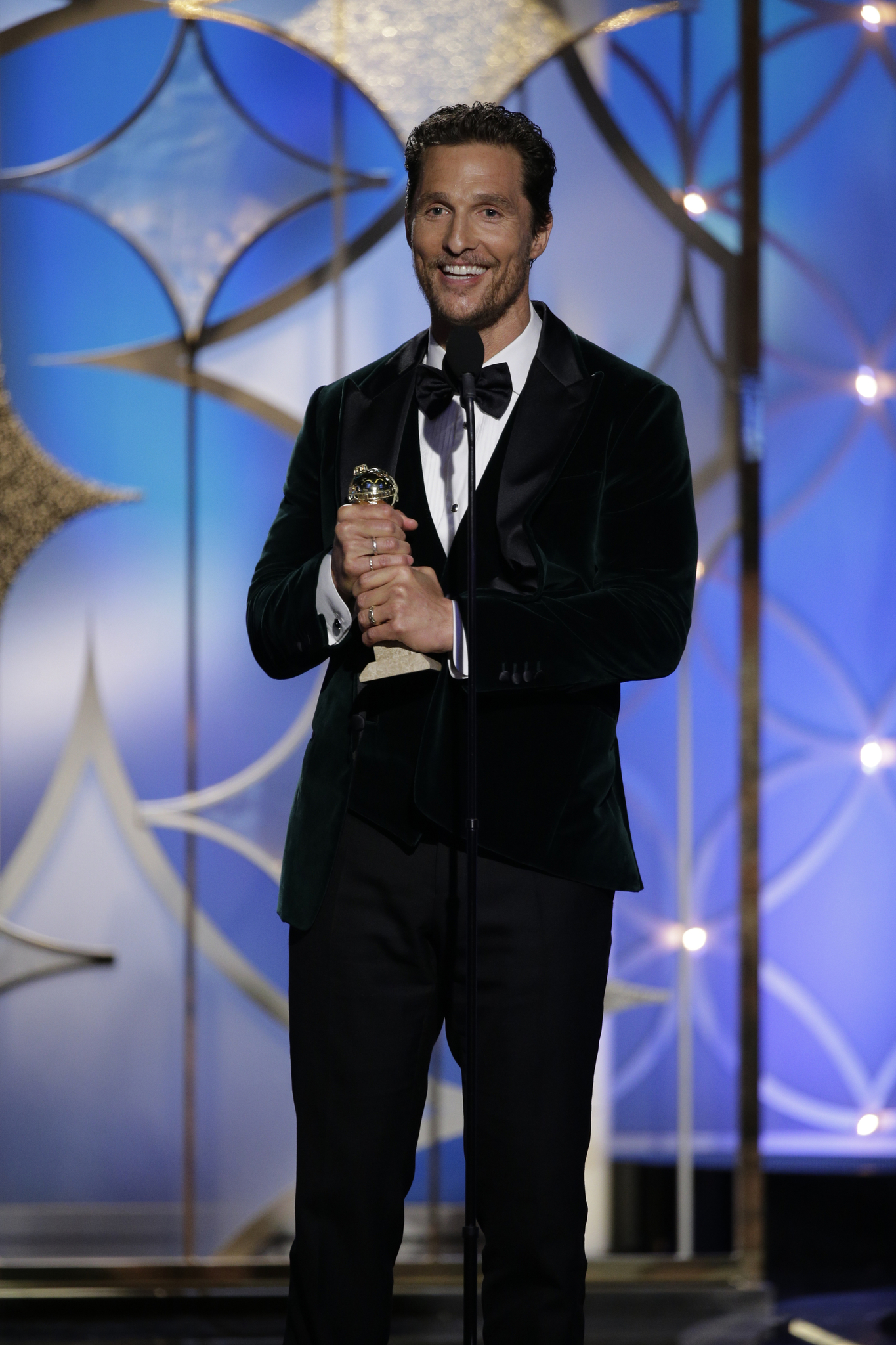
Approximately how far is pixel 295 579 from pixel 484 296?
41cm

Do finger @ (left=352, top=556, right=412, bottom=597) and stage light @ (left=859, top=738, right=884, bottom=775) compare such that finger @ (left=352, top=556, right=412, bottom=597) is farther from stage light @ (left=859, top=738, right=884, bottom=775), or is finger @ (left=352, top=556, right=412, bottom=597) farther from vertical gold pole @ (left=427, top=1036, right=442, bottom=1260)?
stage light @ (left=859, top=738, right=884, bottom=775)

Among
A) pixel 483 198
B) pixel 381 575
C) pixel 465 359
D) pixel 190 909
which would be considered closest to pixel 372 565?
pixel 381 575

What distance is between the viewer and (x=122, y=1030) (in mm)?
2670

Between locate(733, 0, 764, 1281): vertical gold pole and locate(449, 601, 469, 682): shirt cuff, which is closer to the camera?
locate(449, 601, 469, 682): shirt cuff

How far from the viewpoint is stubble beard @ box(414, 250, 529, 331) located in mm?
1641

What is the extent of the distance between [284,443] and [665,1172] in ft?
5.32

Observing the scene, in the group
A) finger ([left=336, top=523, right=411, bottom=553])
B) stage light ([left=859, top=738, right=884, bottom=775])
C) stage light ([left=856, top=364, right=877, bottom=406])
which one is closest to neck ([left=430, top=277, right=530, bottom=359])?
finger ([left=336, top=523, right=411, bottom=553])

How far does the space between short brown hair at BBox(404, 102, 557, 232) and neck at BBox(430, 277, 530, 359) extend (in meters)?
0.10

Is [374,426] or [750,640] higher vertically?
[374,426]

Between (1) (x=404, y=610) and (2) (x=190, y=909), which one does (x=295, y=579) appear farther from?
(2) (x=190, y=909)

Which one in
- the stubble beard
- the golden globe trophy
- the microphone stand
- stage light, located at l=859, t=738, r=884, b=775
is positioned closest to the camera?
the microphone stand

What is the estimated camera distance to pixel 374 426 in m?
1.70

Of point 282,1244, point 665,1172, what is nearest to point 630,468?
point 665,1172

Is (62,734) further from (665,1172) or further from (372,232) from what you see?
(665,1172)
